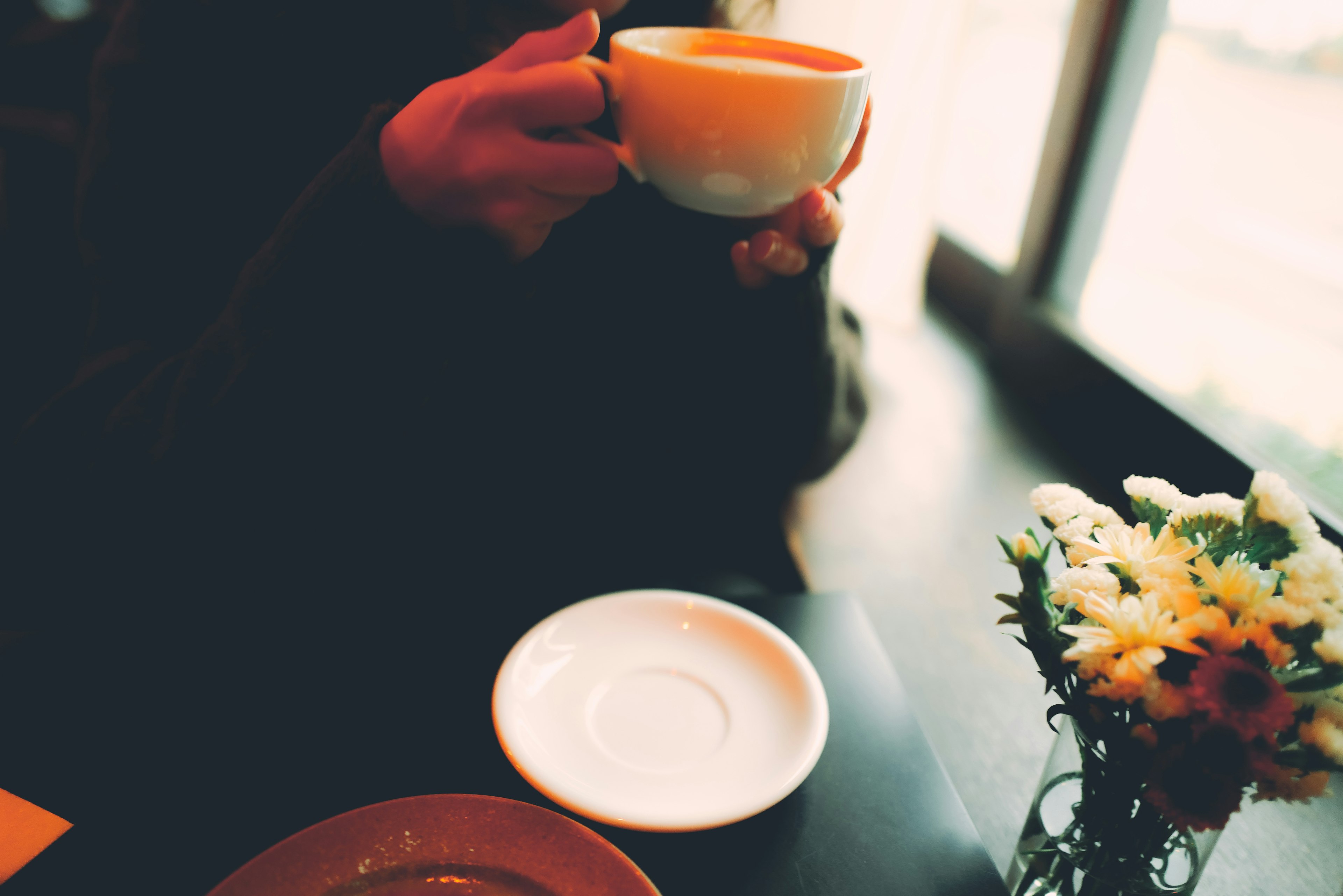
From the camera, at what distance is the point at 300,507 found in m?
0.77

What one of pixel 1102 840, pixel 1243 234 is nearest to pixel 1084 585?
pixel 1102 840

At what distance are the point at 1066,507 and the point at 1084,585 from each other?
0.06 metres

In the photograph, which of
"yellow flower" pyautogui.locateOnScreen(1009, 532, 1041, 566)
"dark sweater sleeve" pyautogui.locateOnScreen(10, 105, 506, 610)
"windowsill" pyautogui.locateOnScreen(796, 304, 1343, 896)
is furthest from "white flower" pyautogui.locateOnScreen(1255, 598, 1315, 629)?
"dark sweater sleeve" pyautogui.locateOnScreen(10, 105, 506, 610)

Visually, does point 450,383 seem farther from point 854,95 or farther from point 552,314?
point 854,95

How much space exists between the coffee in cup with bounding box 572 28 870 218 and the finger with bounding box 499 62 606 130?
0.01 metres

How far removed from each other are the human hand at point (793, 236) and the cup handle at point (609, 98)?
0.18m

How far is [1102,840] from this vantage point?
0.44m

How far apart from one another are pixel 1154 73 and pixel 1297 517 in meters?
1.11

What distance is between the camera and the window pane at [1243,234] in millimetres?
906

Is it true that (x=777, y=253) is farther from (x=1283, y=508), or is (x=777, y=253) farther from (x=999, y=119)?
(x=999, y=119)

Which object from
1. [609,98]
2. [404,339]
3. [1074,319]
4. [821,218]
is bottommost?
[1074,319]

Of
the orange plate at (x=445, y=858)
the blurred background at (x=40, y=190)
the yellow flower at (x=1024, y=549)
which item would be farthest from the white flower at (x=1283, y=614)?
the blurred background at (x=40, y=190)

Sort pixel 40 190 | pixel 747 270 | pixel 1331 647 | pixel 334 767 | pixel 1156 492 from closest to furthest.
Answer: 1. pixel 1331 647
2. pixel 1156 492
3. pixel 334 767
4. pixel 747 270
5. pixel 40 190

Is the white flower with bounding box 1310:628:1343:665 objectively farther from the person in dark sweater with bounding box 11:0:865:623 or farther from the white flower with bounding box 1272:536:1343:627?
the person in dark sweater with bounding box 11:0:865:623
